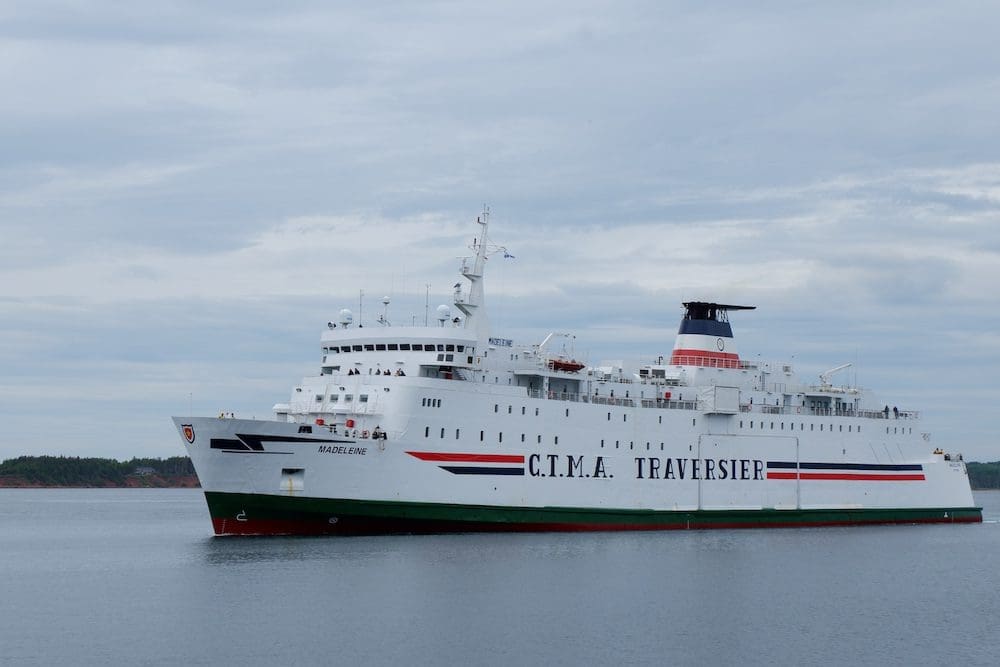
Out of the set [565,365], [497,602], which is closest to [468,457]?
[565,365]

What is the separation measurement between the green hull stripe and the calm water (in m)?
0.78

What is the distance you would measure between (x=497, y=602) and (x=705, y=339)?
24.6 metres

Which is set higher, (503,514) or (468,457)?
(468,457)

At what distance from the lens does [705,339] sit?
51.6 metres

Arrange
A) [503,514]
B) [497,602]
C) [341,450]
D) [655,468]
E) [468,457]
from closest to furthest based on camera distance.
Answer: [497,602] < [341,450] < [468,457] < [503,514] < [655,468]

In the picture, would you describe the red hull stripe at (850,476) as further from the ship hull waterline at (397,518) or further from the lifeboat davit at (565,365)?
the lifeboat davit at (565,365)

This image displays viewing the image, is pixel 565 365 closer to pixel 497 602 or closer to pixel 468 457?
pixel 468 457

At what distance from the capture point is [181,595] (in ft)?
97.9

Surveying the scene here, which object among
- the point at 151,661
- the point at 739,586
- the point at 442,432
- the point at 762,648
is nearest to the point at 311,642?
the point at 151,661

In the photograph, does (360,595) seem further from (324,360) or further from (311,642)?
(324,360)

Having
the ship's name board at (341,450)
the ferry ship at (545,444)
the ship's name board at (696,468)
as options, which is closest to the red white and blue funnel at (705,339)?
the ferry ship at (545,444)

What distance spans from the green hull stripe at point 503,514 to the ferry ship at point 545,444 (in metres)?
Result: 0.06

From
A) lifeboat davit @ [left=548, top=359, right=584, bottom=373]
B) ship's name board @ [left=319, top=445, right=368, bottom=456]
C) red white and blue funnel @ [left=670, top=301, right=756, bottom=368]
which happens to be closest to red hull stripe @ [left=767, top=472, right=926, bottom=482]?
red white and blue funnel @ [left=670, top=301, right=756, bottom=368]

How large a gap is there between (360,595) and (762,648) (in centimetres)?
950
